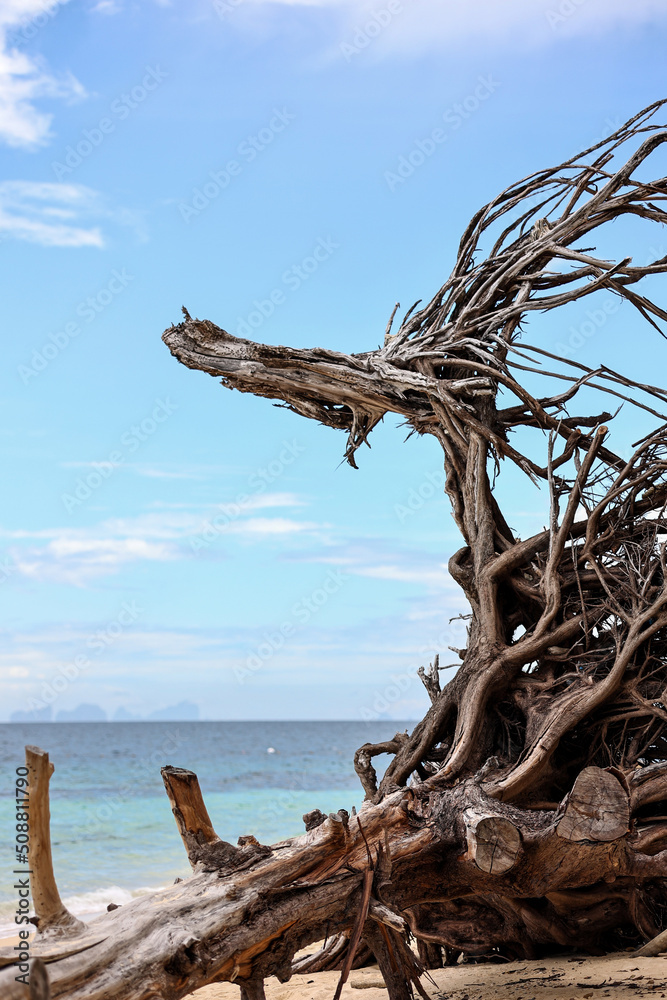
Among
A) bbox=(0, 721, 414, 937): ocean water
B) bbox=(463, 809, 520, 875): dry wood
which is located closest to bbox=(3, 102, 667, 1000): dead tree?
bbox=(463, 809, 520, 875): dry wood

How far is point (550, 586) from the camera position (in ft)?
17.0

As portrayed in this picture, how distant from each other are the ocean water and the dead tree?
17.6ft

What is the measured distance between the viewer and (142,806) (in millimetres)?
18750

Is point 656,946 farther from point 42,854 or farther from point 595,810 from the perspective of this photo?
point 42,854

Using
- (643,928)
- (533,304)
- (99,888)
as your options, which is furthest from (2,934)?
(533,304)

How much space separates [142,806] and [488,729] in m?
15.6

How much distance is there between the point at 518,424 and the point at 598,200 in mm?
1588

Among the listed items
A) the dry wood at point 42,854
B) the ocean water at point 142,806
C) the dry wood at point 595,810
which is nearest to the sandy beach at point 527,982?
the dry wood at point 595,810

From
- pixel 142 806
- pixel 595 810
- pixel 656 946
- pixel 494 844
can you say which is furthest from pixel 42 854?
pixel 142 806

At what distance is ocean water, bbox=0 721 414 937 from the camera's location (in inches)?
409

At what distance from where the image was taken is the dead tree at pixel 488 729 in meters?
3.33

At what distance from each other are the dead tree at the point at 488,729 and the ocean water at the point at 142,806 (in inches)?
212

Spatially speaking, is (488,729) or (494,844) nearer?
(494,844)

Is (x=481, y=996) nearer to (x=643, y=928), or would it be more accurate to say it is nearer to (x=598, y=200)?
(x=643, y=928)
